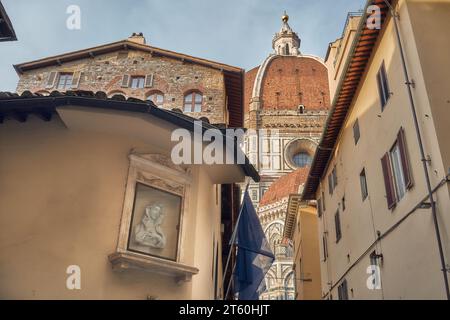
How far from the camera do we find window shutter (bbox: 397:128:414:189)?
1004 cm

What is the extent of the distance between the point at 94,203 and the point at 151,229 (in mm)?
1169

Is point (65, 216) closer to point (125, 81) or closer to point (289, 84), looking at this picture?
point (125, 81)

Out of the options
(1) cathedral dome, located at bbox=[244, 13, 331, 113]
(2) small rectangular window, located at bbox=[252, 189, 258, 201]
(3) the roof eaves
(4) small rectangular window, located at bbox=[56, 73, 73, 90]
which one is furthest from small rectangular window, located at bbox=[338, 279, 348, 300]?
(1) cathedral dome, located at bbox=[244, 13, 331, 113]

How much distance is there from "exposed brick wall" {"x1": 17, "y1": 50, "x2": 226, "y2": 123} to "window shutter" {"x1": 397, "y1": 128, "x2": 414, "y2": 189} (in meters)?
7.89

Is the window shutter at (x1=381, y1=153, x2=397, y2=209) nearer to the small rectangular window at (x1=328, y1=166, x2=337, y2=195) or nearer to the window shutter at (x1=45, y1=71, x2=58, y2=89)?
the small rectangular window at (x1=328, y1=166, x2=337, y2=195)

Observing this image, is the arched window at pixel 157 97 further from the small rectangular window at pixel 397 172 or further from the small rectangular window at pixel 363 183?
the small rectangular window at pixel 397 172

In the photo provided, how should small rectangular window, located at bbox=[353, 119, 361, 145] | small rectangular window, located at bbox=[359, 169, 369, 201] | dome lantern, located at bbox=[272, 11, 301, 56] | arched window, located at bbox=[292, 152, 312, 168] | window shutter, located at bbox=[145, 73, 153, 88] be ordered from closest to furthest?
small rectangular window, located at bbox=[359, 169, 369, 201], small rectangular window, located at bbox=[353, 119, 361, 145], window shutter, located at bbox=[145, 73, 153, 88], arched window, located at bbox=[292, 152, 312, 168], dome lantern, located at bbox=[272, 11, 301, 56]

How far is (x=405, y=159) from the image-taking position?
33.6 feet

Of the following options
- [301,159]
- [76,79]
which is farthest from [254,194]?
[76,79]

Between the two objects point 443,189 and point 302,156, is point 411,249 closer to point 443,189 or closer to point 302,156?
point 443,189

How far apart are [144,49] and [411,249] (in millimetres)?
13455

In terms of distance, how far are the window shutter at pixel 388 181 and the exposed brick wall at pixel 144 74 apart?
7146mm

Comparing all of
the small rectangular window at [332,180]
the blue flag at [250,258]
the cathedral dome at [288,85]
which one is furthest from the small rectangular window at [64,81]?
Answer: the cathedral dome at [288,85]

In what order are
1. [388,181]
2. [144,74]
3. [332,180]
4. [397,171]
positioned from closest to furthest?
1. [397,171]
2. [388,181]
3. [144,74]
4. [332,180]
